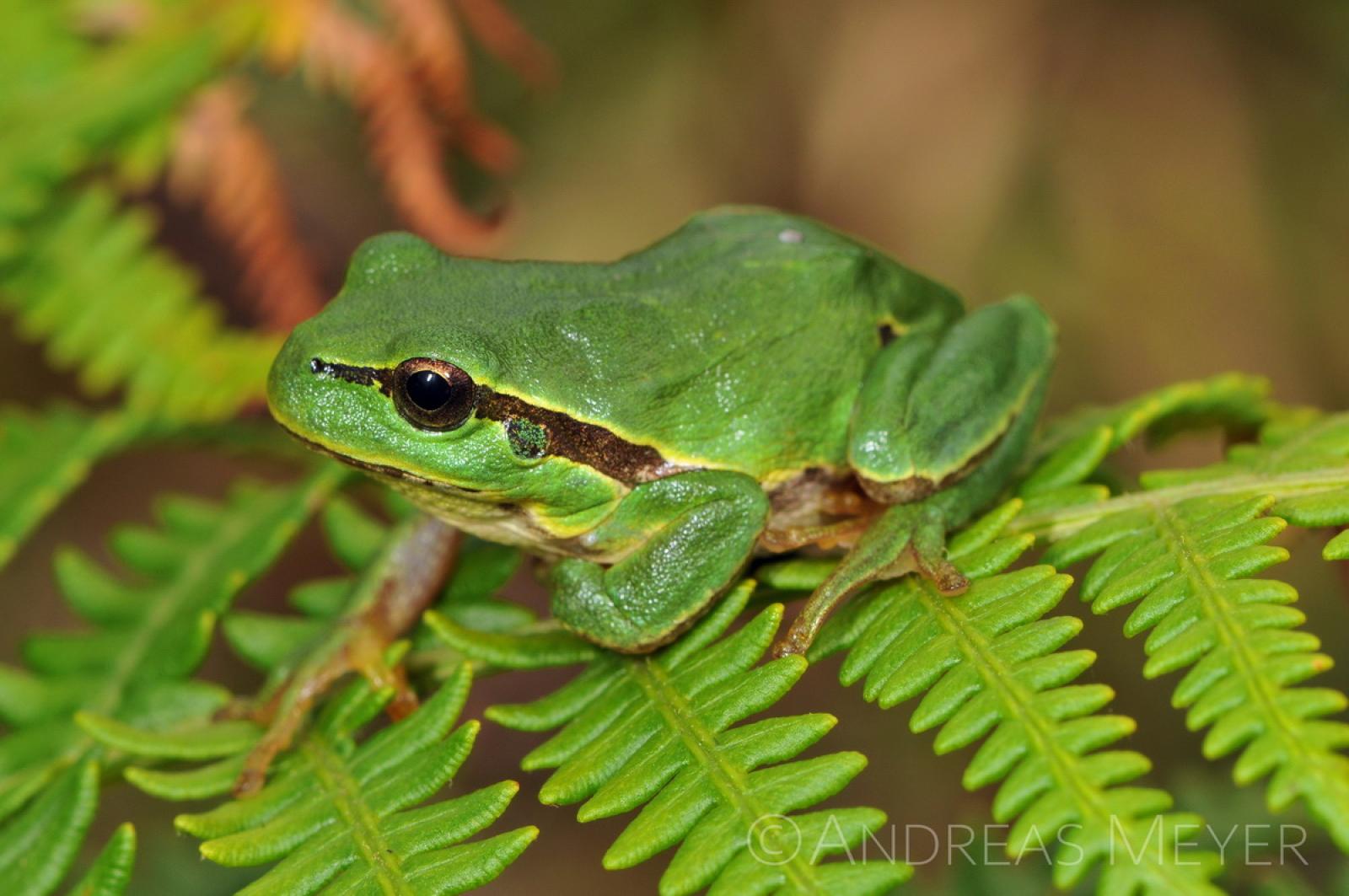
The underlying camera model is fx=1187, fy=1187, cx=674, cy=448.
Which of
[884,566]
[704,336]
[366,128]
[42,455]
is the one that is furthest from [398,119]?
[884,566]

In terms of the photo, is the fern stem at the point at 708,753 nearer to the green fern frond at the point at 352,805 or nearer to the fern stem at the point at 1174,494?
the green fern frond at the point at 352,805

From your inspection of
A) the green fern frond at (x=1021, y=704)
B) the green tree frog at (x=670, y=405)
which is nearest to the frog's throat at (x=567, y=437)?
the green tree frog at (x=670, y=405)

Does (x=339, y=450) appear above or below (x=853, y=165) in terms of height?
below

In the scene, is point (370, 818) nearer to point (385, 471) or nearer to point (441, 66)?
point (385, 471)

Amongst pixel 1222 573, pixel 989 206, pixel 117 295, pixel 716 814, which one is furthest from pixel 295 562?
pixel 1222 573

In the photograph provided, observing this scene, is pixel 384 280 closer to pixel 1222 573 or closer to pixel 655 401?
pixel 655 401

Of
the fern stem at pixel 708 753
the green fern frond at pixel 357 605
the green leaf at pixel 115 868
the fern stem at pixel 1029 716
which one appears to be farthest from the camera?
the green fern frond at pixel 357 605

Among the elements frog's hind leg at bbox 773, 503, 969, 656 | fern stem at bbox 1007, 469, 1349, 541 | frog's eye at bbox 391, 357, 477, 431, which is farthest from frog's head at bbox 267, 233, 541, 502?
fern stem at bbox 1007, 469, 1349, 541
